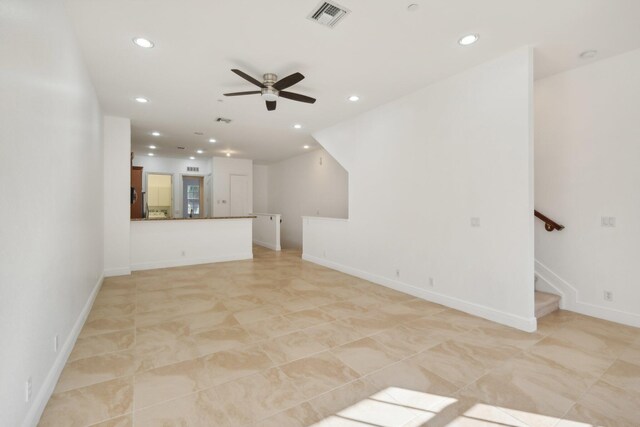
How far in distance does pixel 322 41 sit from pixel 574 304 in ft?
14.0

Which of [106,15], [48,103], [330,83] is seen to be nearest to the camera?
[48,103]

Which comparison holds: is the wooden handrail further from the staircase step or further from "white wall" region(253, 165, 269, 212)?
"white wall" region(253, 165, 269, 212)

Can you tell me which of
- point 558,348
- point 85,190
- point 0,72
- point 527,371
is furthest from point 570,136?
point 85,190

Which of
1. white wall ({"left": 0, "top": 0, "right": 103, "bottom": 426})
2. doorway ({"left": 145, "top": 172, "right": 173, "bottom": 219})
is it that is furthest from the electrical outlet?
doorway ({"left": 145, "top": 172, "right": 173, "bottom": 219})

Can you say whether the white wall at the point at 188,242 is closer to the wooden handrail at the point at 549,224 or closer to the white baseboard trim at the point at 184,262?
the white baseboard trim at the point at 184,262

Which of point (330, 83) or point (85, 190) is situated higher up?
point (330, 83)

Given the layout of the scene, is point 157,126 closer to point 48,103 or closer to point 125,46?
point 125,46

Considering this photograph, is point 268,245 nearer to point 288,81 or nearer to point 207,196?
point 207,196

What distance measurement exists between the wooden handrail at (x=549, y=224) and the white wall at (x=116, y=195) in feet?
21.6

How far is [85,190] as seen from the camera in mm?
3383

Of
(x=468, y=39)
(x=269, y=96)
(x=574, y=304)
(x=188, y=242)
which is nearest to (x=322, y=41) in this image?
(x=269, y=96)

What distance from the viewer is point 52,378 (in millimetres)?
1998

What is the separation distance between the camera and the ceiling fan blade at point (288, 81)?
125 inches

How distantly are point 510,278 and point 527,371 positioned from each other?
1121mm
